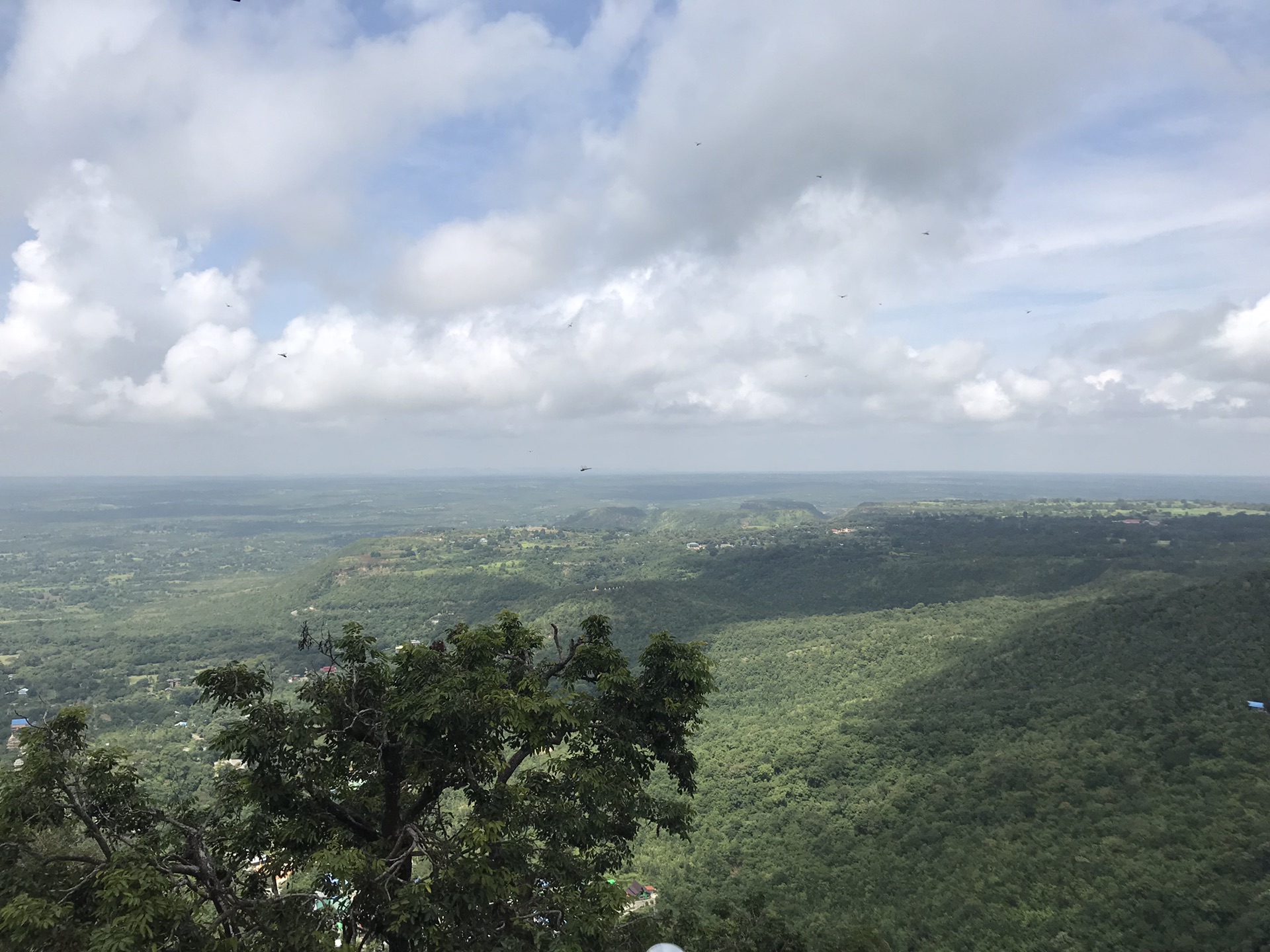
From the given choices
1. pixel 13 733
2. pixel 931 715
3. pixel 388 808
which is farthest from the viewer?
pixel 13 733

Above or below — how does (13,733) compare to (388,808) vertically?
below

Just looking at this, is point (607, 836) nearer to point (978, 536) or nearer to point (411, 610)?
point (411, 610)

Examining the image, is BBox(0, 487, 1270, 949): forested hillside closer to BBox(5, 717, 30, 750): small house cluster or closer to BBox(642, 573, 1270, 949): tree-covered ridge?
BBox(642, 573, 1270, 949): tree-covered ridge

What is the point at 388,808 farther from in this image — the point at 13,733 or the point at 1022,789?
the point at 13,733

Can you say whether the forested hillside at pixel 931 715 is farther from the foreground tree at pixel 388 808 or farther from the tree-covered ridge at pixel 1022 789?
the foreground tree at pixel 388 808

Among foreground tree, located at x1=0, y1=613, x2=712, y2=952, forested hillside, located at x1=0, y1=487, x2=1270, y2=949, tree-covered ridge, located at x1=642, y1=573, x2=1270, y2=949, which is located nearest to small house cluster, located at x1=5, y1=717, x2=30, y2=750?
forested hillside, located at x1=0, y1=487, x2=1270, y2=949

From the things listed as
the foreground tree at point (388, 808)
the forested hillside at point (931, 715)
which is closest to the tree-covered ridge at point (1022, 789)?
the forested hillside at point (931, 715)

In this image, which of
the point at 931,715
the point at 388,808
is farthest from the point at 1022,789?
the point at 388,808

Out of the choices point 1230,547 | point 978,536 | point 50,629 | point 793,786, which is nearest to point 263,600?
point 50,629
